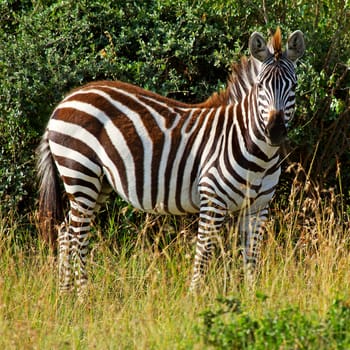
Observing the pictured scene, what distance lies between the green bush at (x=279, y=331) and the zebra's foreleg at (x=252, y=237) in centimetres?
187

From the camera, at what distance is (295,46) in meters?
7.11

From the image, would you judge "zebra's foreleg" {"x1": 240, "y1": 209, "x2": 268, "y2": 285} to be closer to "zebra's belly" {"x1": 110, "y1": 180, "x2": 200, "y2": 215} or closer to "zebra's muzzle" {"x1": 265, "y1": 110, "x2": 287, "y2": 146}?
"zebra's belly" {"x1": 110, "y1": 180, "x2": 200, "y2": 215}

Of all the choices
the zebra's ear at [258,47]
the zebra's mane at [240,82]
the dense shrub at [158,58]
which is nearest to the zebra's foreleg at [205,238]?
the zebra's mane at [240,82]

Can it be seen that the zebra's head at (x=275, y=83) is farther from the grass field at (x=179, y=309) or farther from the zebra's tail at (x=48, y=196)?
the zebra's tail at (x=48, y=196)

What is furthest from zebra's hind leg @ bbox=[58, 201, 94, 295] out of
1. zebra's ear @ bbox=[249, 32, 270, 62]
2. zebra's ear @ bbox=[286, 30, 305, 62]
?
zebra's ear @ bbox=[286, 30, 305, 62]

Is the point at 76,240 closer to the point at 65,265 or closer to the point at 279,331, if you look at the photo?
the point at 65,265

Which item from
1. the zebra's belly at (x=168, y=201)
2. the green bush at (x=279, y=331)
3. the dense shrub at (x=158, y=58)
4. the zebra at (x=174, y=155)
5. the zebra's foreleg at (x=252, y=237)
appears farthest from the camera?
the dense shrub at (x=158, y=58)

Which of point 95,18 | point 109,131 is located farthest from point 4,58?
point 109,131

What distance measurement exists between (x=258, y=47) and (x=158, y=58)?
1966 mm

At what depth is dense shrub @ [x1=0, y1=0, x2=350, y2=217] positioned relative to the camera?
8.50m

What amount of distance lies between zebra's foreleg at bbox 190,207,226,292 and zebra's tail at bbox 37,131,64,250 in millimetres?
1399

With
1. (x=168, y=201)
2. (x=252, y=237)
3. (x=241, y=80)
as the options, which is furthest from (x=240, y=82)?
(x=252, y=237)

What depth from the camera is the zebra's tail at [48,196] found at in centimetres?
771

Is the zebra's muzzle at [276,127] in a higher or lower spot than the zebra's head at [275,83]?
lower
